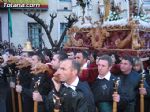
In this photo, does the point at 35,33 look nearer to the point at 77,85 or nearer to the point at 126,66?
the point at 126,66

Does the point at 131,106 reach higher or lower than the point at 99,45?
lower

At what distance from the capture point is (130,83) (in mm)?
5410

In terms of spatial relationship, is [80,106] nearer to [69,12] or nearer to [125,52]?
[125,52]

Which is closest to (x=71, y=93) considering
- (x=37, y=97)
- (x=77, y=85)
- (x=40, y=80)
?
(x=77, y=85)

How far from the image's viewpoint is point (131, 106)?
5301mm

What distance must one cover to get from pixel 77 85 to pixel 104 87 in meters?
1.00

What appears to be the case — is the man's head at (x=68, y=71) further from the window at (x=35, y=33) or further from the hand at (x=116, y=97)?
the window at (x=35, y=33)

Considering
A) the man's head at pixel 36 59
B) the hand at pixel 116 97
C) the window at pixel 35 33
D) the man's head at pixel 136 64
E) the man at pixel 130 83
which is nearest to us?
the hand at pixel 116 97

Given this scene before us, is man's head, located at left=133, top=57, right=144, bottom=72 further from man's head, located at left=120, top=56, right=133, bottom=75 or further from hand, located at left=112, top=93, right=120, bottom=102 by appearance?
hand, located at left=112, top=93, right=120, bottom=102

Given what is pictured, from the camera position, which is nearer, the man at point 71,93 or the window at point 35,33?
the man at point 71,93

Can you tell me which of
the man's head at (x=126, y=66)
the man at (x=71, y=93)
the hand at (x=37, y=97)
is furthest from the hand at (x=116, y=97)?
the hand at (x=37, y=97)

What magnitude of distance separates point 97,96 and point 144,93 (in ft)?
2.86

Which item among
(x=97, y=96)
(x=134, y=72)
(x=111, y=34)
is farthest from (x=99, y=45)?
(x=97, y=96)

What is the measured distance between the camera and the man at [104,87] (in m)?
4.89
